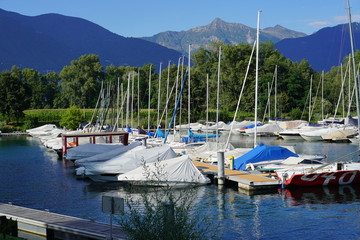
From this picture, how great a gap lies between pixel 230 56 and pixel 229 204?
9089cm

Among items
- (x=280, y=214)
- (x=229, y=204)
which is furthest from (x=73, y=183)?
(x=280, y=214)

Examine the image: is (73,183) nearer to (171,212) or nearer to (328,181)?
(328,181)

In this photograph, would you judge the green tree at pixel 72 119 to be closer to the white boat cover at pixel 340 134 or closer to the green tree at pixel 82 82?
the green tree at pixel 82 82

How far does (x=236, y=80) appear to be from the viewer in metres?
114

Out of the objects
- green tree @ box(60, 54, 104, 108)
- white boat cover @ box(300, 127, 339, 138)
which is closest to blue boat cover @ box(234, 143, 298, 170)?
white boat cover @ box(300, 127, 339, 138)

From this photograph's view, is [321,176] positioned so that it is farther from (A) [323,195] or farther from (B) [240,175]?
(B) [240,175]

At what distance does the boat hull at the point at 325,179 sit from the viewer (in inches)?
1188

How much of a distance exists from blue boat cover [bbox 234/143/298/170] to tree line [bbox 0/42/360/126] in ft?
150

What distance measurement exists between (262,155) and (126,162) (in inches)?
361

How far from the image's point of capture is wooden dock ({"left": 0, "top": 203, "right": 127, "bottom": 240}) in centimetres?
1819

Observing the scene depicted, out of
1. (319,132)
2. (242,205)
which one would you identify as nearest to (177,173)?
(242,205)

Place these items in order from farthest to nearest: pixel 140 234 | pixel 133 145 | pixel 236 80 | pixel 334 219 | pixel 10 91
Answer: pixel 236 80 < pixel 10 91 < pixel 133 145 < pixel 334 219 < pixel 140 234

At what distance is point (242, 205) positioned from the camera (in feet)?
87.6

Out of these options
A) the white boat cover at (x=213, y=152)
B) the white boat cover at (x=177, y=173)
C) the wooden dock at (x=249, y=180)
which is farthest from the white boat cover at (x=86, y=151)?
the white boat cover at (x=177, y=173)
